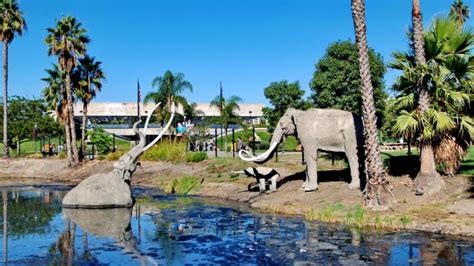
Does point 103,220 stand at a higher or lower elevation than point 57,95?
lower

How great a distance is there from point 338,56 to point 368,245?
28552mm

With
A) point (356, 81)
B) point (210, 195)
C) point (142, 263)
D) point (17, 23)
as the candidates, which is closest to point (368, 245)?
point (142, 263)

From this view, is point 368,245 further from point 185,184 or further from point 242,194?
point 185,184

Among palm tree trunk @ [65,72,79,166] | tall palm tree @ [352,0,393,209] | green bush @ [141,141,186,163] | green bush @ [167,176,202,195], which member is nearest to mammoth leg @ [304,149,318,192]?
tall palm tree @ [352,0,393,209]

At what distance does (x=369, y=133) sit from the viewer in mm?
14656

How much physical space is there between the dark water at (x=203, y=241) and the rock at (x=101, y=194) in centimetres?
41

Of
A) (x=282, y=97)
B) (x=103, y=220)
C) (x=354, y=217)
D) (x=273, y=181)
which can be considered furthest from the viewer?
(x=282, y=97)

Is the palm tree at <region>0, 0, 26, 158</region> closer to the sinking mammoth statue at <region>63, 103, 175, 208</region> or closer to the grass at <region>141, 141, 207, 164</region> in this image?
the grass at <region>141, 141, 207, 164</region>

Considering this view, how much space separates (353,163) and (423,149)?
2.19 meters

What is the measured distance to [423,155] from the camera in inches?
591

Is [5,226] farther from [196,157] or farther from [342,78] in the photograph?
[342,78]

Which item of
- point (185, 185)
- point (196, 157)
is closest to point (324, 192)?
point (185, 185)

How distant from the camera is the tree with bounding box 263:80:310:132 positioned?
4834 centimetres

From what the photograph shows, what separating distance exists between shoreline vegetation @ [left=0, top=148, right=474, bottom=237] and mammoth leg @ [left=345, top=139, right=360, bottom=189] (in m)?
0.31
